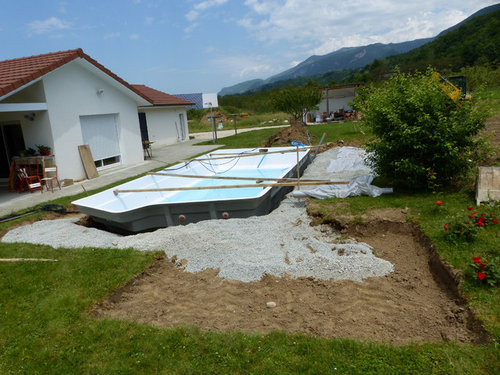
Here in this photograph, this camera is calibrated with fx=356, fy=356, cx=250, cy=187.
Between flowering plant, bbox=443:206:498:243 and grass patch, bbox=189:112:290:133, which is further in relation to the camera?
grass patch, bbox=189:112:290:133

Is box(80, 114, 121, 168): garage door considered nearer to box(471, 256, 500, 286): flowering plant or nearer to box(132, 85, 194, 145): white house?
box(132, 85, 194, 145): white house

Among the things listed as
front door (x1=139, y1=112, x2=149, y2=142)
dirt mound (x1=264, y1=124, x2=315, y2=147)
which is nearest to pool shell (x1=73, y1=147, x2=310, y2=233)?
dirt mound (x1=264, y1=124, x2=315, y2=147)

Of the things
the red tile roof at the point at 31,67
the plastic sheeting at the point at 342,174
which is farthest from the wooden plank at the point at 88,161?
the plastic sheeting at the point at 342,174

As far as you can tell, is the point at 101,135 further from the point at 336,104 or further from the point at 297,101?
the point at 336,104

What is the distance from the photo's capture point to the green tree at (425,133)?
652cm

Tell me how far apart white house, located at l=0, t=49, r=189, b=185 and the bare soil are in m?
8.08

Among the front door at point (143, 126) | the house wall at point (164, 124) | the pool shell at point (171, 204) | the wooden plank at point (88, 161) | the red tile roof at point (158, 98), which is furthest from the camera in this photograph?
the red tile roof at point (158, 98)

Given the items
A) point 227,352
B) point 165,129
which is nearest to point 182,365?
point 227,352

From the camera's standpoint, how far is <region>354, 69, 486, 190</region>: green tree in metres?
6.52

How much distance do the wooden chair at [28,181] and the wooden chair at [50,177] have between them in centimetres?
19

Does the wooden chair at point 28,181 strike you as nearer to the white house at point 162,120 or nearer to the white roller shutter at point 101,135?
the white roller shutter at point 101,135

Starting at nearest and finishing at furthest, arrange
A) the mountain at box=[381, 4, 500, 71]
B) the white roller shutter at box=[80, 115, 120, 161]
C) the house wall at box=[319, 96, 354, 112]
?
the white roller shutter at box=[80, 115, 120, 161], the house wall at box=[319, 96, 354, 112], the mountain at box=[381, 4, 500, 71]

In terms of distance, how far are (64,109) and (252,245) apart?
9.63 m

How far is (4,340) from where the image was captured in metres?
3.66
